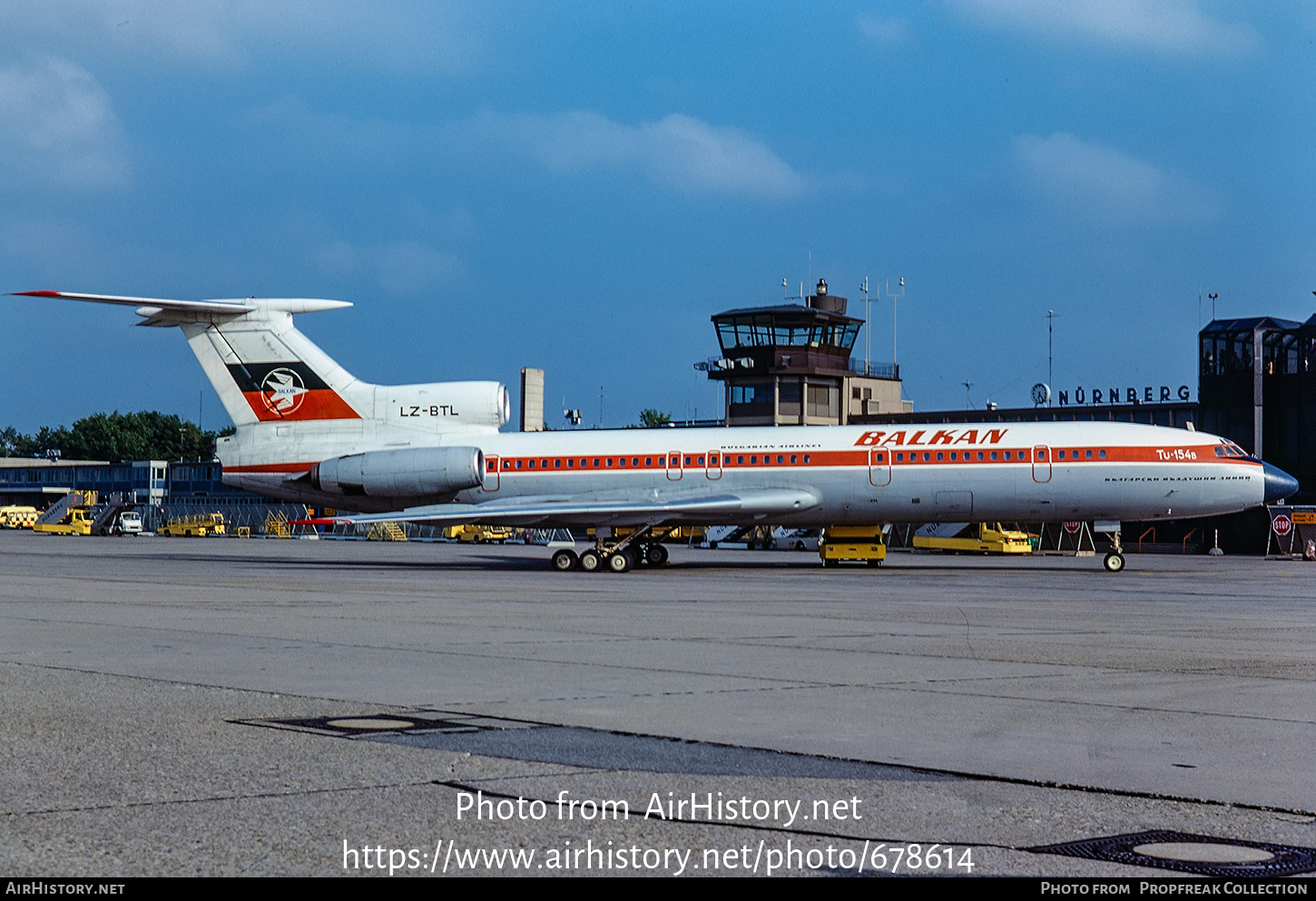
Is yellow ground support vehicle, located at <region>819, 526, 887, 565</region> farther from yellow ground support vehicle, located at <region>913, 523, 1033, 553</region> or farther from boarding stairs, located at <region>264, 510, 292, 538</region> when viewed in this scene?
boarding stairs, located at <region>264, 510, 292, 538</region>

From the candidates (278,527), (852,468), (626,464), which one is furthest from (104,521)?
(852,468)

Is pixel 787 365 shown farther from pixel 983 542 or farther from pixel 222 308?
pixel 222 308

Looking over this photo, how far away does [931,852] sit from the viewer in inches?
215

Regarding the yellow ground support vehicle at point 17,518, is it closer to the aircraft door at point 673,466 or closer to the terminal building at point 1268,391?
the aircraft door at point 673,466

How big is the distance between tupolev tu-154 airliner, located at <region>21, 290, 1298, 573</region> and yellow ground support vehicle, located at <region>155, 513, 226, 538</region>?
173 ft

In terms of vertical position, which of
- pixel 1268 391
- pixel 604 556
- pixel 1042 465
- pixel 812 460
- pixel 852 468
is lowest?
pixel 604 556

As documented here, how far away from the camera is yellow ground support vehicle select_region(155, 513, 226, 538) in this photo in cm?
8925

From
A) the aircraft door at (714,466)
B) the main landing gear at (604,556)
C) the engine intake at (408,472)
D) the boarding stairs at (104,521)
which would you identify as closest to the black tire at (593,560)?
the main landing gear at (604,556)

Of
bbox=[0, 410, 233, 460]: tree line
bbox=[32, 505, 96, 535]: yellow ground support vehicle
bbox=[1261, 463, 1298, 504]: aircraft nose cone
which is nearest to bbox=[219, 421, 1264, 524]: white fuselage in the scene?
bbox=[1261, 463, 1298, 504]: aircraft nose cone

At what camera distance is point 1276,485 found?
34.9m

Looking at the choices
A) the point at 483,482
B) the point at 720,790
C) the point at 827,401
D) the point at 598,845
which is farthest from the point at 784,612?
the point at 827,401

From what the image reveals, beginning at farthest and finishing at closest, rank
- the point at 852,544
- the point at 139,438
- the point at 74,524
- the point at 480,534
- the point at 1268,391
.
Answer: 1. the point at 139,438
2. the point at 74,524
3. the point at 480,534
4. the point at 1268,391
5. the point at 852,544

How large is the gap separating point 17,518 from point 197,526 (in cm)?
2747
